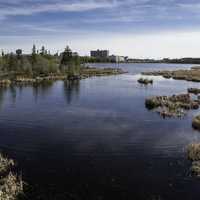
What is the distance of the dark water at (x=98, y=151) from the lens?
70.7 ft

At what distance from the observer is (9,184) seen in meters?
21.1

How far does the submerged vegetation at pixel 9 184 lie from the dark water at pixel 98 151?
0.77 m

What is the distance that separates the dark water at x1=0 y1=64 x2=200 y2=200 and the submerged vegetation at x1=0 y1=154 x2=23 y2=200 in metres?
0.77

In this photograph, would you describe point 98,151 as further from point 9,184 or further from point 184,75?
point 184,75

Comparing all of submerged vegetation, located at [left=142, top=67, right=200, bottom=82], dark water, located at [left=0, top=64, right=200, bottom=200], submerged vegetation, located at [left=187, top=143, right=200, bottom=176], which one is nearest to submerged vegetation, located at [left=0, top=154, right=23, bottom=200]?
dark water, located at [left=0, top=64, right=200, bottom=200]

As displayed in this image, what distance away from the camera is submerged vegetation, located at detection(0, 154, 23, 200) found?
65.5ft

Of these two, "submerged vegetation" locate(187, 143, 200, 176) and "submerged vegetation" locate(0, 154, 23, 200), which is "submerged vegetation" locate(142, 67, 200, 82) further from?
"submerged vegetation" locate(0, 154, 23, 200)

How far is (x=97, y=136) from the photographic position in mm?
34438

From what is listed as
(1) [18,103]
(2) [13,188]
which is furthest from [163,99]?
(2) [13,188]

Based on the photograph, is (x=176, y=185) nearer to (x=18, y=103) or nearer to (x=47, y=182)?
(x=47, y=182)

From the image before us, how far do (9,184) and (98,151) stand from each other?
10.0 m

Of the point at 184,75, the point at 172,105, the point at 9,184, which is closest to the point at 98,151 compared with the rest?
the point at 9,184

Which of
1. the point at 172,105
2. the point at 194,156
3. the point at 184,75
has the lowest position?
the point at 194,156

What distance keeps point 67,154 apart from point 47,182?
6.28m
